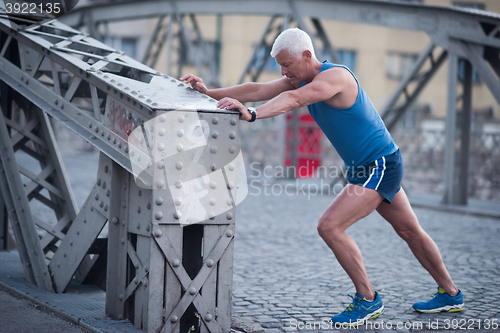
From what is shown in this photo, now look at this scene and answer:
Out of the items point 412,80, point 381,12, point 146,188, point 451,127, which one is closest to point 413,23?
point 381,12

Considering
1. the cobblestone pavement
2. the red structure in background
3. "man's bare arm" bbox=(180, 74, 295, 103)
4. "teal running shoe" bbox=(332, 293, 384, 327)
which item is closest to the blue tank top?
"man's bare arm" bbox=(180, 74, 295, 103)

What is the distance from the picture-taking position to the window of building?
33719mm

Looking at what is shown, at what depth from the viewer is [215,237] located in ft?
11.1

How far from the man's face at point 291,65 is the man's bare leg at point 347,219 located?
30.7 inches

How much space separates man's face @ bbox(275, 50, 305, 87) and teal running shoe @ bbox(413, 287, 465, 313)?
5.84 ft

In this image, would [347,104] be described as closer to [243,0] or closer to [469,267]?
[469,267]

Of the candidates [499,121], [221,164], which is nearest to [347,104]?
[221,164]

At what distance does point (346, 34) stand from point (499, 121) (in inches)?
690

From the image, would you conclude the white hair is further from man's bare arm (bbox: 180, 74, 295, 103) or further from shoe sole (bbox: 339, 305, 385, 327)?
shoe sole (bbox: 339, 305, 385, 327)

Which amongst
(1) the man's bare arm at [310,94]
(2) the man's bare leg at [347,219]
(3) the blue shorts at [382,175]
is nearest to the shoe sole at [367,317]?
(2) the man's bare leg at [347,219]

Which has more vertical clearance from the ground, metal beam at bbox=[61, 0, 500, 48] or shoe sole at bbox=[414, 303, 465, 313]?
metal beam at bbox=[61, 0, 500, 48]

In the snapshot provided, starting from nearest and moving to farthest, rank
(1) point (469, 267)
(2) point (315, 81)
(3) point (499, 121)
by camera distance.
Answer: (2) point (315, 81) → (1) point (469, 267) → (3) point (499, 121)

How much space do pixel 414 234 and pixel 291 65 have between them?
1.42m

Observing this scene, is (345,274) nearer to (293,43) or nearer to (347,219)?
(347,219)
